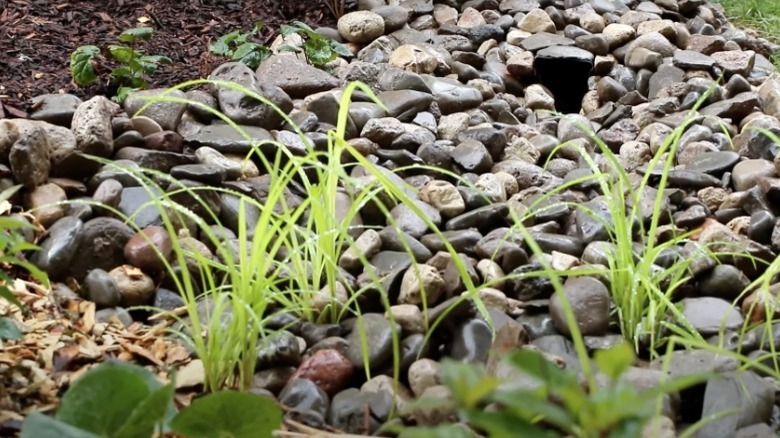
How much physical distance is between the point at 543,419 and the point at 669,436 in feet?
0.88

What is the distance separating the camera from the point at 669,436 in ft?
5.28

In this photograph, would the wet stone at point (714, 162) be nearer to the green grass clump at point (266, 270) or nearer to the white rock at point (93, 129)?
the green grass clump at point (266, 270)

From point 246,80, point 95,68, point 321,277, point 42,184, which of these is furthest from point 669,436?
point 95,68

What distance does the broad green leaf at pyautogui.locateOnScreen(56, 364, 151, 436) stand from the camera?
4.11 ft

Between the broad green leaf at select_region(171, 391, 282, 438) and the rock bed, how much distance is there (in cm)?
39

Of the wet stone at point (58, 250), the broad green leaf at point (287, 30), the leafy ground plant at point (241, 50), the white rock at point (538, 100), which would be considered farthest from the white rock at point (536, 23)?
the wet stone at point (58, 250)

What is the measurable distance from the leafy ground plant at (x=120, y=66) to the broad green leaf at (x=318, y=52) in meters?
0.58

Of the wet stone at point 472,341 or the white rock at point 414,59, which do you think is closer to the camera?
the wet stone at point 472,341

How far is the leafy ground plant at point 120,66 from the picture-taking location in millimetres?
3041

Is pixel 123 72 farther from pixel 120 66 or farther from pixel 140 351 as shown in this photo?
pixel 140 351

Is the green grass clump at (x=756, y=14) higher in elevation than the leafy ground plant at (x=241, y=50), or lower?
lower

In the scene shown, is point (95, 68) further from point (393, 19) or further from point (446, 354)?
point (446, 354)

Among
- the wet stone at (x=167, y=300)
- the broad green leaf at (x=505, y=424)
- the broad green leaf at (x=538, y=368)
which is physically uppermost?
the broad green leaf at (x=538, y=368)

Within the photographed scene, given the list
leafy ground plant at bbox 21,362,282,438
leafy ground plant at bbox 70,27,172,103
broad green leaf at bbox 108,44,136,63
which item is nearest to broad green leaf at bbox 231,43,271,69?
leafy ground plant at bbox 70,27,172,103
